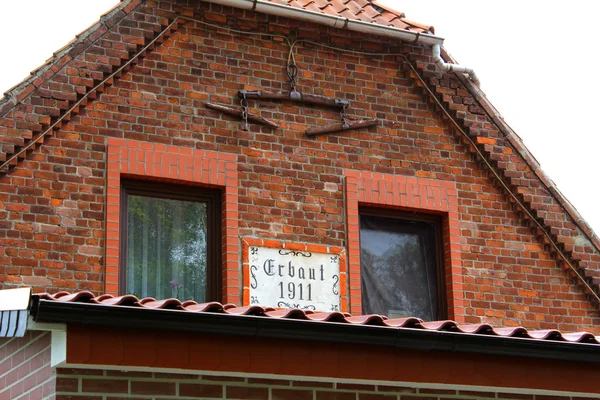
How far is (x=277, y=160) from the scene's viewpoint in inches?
458

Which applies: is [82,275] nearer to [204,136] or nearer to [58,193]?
[58,193]

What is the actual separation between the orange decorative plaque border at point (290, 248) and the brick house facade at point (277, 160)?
0.05ft

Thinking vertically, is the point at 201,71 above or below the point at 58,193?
above

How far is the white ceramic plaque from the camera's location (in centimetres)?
1099

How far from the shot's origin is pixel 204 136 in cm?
1141

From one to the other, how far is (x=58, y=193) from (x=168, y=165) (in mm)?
1179

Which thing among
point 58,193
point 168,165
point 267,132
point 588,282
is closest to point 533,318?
point 588,282

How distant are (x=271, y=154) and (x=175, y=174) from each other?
1.10 metres

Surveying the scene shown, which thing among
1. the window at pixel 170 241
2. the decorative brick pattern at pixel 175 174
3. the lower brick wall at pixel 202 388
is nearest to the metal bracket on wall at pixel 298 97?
the decorative brick pattern at pixel 175 174

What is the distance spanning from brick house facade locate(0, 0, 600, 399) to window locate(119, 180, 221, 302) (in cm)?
12

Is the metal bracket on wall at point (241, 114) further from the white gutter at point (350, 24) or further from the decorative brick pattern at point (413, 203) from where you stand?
the white gutter at point (350, 24)

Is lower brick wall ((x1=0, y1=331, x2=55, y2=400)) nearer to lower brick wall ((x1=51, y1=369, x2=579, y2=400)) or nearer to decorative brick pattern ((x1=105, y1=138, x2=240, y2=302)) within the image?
lower brick wall ((x1=51, y1=369, x2=579, y2=400))

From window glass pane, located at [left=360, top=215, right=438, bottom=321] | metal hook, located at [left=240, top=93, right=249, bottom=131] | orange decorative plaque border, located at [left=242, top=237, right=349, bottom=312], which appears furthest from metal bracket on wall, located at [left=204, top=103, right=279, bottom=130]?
window glass pane, located at [left=360, top=215, right=438, bottom=321]

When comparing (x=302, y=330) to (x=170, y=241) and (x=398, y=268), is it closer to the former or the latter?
(x=170, y=241)
